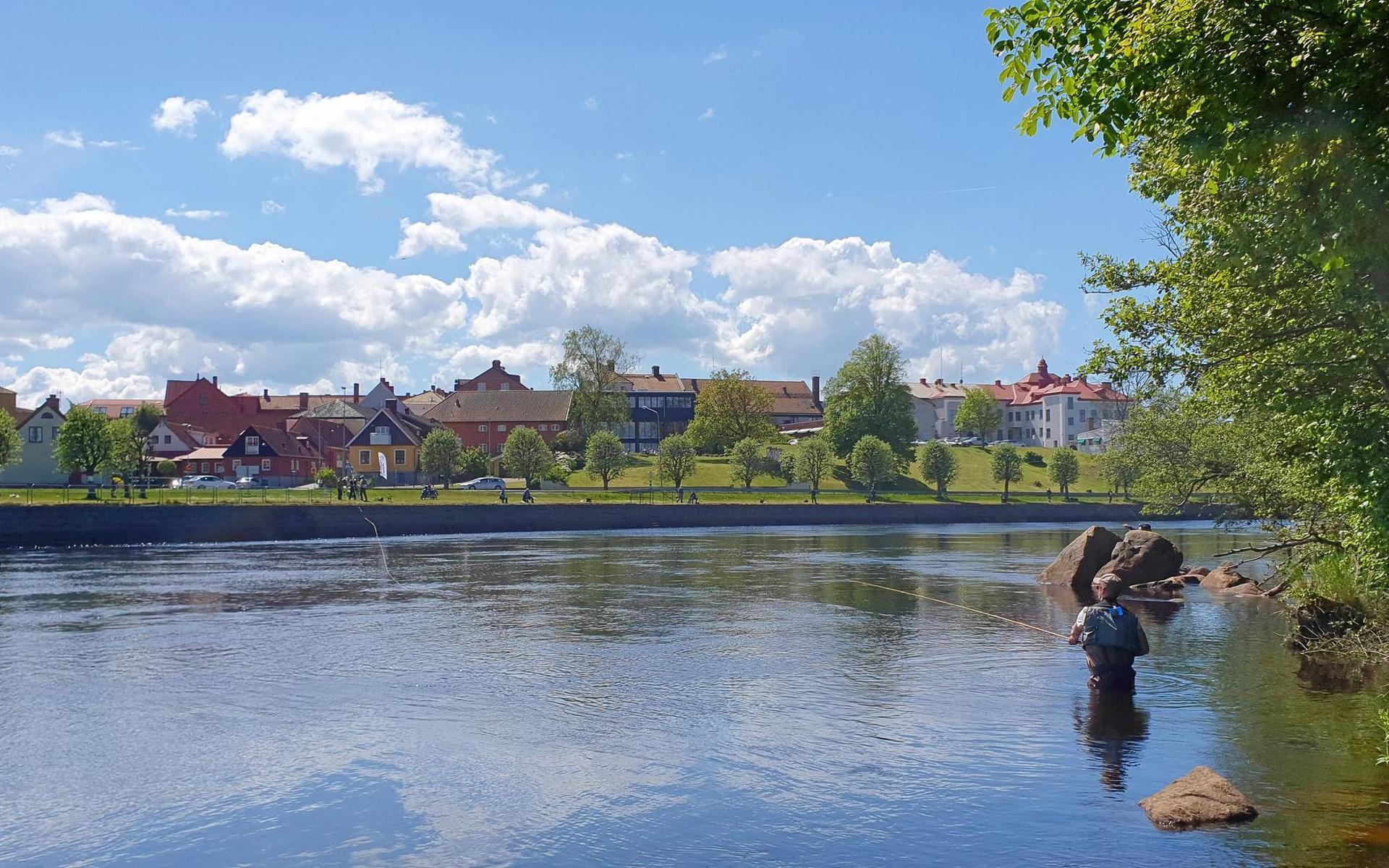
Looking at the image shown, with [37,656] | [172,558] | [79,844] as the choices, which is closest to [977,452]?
[172,558]

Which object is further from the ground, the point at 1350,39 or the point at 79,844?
the point at 1350,39

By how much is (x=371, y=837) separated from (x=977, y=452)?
151 meters

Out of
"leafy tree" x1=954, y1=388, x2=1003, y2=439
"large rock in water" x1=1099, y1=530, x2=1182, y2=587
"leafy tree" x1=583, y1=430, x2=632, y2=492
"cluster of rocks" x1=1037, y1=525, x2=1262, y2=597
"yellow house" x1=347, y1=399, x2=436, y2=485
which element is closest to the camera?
"cluster of rocks" x1=1037, y1=525, x2=1262, y2=597

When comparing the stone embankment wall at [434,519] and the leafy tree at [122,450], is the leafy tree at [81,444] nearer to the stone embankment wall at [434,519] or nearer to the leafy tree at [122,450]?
the leafy tree at [122,450]

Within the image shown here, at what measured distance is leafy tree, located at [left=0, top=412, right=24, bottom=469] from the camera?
312 ft

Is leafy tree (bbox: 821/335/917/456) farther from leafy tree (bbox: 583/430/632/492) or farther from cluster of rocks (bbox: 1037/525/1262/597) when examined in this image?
cluster of rocks (bbox: 1037/525/1262/597)

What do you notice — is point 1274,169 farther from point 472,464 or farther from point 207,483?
point 472,464

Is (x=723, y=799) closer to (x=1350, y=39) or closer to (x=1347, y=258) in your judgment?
(x=1347, y=258)

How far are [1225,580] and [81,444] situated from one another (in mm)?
101900

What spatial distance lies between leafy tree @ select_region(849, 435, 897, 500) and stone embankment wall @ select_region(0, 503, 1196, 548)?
11057 mm

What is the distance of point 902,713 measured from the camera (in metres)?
20.4

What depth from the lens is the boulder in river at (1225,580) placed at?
4125 centimetres

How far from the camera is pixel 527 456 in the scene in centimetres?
11700

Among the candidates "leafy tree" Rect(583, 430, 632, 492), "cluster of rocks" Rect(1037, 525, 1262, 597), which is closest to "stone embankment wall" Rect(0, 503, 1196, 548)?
"leafy tree" Rect(583, 430, 632, 492)
